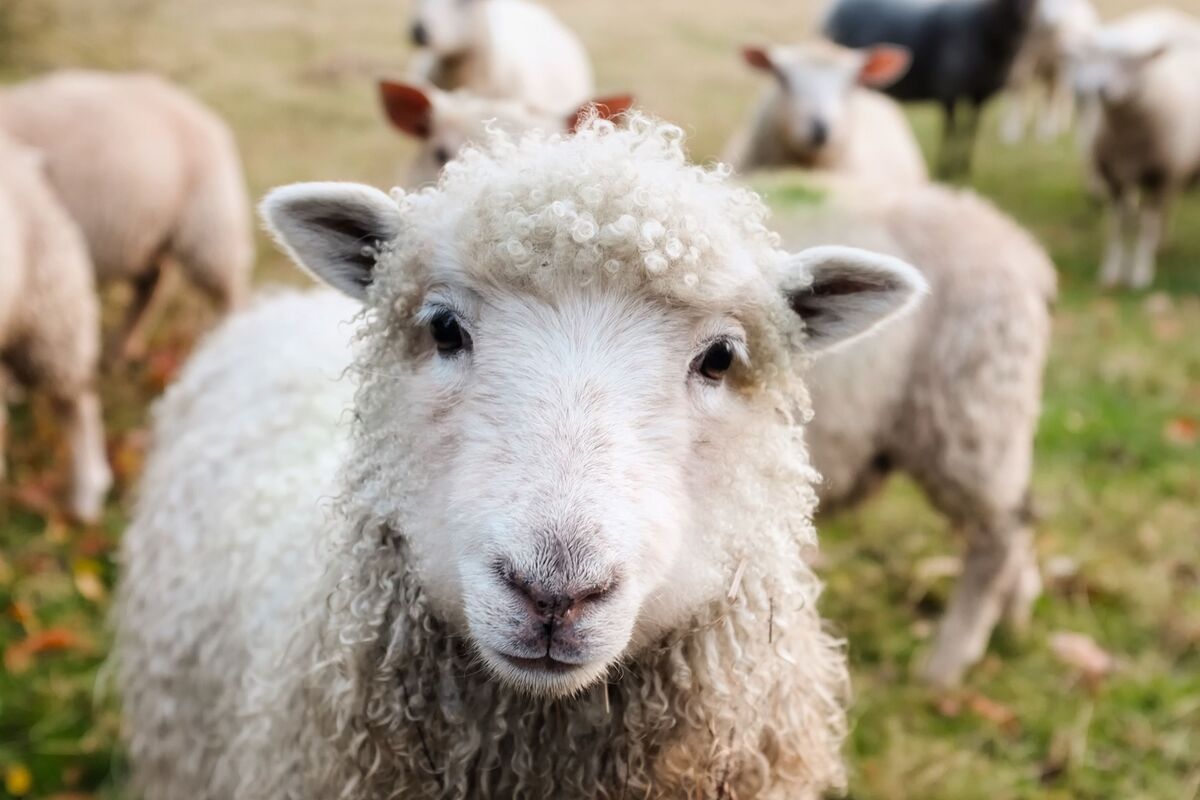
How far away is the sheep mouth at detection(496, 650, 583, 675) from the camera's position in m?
1.43

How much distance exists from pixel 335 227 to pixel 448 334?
361mm

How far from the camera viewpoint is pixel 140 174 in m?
4.95

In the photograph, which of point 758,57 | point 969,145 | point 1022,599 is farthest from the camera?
point 969,145

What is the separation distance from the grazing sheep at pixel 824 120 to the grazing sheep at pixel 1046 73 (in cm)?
472

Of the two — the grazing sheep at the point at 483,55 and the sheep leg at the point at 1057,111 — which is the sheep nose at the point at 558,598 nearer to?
the grazing sheep at the point at 483,55

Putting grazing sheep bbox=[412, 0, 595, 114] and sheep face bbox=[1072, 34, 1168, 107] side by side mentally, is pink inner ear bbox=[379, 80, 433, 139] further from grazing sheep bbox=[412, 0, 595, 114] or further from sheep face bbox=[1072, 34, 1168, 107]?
sheep face bbox=[1072, 34, 1168, 107]

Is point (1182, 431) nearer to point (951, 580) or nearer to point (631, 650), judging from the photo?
point (951, 580)

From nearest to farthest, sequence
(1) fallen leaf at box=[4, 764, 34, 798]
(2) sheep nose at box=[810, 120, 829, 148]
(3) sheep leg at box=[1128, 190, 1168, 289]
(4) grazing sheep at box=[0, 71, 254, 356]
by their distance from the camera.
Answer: (1) fallen leaf at box=[4, 764, 34, 798], (4) grazing sheep at box=[0, 71, 254, 356], (2) sheep nose at box=[810, 120, 829, 148], (3) sheep leg at box=[1128, 190, 1168, 289]

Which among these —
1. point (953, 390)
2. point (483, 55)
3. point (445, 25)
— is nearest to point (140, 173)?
point (445, 25)

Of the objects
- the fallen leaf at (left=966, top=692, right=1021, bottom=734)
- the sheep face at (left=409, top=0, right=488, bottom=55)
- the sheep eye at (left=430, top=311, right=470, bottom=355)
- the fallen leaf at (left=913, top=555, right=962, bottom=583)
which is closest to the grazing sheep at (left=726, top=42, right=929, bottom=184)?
the sheep face at (left=409, top=0, right=488, bottom=55)

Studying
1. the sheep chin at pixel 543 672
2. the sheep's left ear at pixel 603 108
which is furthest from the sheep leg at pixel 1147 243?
the sheep chin at pixel 543 672

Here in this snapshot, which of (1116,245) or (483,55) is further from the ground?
(483,55)

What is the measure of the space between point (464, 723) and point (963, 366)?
2.31 meters

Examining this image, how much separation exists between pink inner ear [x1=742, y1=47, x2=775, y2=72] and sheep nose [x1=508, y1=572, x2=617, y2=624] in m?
5.37
